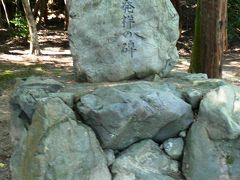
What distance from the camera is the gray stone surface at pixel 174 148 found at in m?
3.99

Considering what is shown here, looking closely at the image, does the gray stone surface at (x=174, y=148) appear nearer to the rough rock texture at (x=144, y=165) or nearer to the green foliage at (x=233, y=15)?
the rough rock texture at (x=144, y=165)

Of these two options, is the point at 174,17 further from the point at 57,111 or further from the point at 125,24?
the point at 57,111

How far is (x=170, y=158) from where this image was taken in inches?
158

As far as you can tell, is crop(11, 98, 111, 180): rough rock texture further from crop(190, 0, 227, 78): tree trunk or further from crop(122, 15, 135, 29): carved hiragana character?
crop(190, 0, 227, 78): tree trunk

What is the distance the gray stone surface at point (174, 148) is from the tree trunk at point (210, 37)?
2.54 metres

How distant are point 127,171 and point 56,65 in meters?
7.78

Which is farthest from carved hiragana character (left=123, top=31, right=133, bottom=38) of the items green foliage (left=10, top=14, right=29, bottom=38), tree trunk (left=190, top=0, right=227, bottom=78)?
green foliage (left=10, top=14, right=29, bottom=38)

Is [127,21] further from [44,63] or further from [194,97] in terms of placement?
[44,63]

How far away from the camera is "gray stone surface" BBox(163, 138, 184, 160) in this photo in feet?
13.1

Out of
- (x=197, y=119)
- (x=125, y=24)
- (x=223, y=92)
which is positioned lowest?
(x=197, y=119)

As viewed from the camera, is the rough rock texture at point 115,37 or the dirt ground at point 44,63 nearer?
the rough rock texture at point 115,37

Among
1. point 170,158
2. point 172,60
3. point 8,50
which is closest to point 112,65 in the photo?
point 172,60

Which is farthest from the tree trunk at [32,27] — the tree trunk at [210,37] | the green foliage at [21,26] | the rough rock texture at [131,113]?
the rough rock texture at [131,113]

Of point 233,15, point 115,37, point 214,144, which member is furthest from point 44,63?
point 214,144
